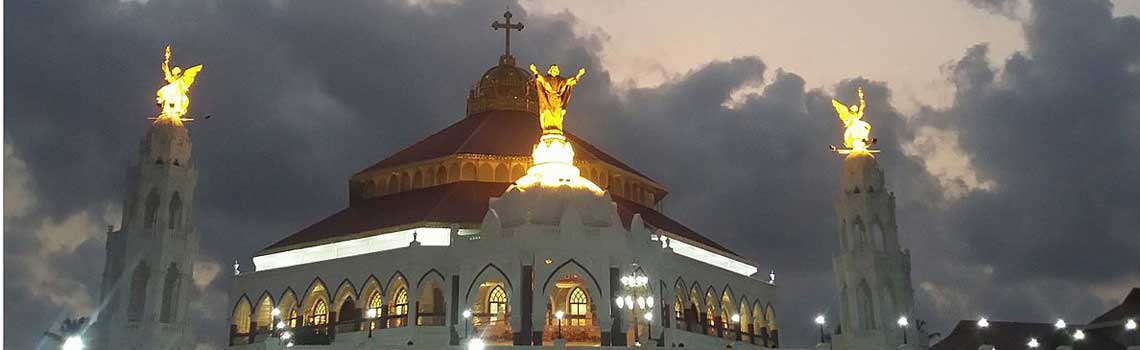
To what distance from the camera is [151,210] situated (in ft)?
133

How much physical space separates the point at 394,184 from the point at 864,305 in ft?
77.6

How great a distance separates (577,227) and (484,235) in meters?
3.66

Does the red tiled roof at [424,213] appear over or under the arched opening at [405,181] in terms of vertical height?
under

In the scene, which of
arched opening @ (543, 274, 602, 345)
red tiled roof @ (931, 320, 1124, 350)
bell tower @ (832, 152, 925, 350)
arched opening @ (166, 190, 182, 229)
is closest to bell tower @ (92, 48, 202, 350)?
arched opening @ (166, 190, 182, 229)

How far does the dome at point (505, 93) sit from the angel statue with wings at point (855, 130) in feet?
63.3

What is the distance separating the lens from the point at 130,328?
1463 inches

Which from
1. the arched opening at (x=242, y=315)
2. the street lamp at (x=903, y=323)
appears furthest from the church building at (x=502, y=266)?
the street lamp at (x=903, y=323)

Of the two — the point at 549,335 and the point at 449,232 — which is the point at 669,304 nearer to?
the point at 549,335

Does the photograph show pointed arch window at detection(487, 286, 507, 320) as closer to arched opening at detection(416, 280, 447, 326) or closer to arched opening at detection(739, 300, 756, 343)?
arched opening at detection(416, 280, 447, 326)

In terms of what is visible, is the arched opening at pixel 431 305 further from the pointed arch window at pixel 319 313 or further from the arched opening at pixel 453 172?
the arched opening at pixel 453 172

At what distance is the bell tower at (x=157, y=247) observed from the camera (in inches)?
1475

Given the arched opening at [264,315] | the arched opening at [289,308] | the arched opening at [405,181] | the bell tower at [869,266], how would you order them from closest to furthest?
the bell tower at [869,266] < the arched opening at [289,308] < the arched opening at [264,315] < the arched opening at [405,181]

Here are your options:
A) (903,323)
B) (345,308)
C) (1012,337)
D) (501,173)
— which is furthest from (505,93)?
(1012,337)

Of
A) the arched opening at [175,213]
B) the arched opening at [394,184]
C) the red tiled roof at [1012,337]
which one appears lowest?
the red tiled roof at [1012,337]
